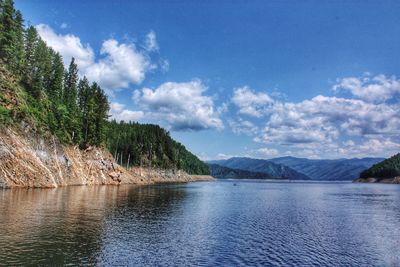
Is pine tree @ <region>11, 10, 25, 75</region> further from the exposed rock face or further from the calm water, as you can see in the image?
the calm water

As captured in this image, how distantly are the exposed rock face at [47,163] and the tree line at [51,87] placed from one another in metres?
5.89

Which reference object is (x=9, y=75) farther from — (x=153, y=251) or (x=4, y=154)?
(x=153, y=251)

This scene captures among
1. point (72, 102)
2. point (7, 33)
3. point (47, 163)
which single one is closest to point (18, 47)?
point (7, 33)

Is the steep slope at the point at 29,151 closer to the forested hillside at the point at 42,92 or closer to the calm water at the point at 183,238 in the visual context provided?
the forested hillside at the point at 42,92

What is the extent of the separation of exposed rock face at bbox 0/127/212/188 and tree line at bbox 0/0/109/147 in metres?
5.89

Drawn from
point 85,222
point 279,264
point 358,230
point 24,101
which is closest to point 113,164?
point 24,101

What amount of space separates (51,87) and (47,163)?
133 feet

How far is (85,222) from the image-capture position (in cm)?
4000

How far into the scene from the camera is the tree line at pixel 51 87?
97.4m

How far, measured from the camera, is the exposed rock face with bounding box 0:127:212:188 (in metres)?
73.6

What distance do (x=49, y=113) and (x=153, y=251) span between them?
8674 cm

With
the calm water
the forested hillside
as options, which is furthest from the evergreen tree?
the calm water

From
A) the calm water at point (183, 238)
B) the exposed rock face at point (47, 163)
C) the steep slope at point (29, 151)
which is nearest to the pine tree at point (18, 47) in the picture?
the steep slope at point (29, 151)

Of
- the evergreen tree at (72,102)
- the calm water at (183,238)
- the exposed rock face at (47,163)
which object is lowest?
the calm water at (183,238)
